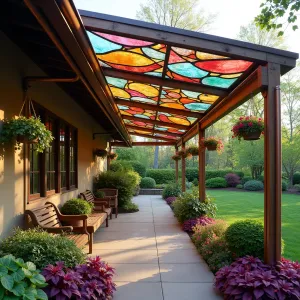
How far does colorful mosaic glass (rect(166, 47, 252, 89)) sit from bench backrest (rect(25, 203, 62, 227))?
3.01 meters

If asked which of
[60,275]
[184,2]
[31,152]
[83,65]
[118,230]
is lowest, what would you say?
[118,230]

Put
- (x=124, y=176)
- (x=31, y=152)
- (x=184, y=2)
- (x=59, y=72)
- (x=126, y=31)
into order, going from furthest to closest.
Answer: (x=184, y=2), (x=124, y=176), (x=59, y=72), (x=31, y=152), (x=126, y=31)

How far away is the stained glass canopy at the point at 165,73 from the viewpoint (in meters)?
4.24

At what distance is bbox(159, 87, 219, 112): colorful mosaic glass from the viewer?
20.1 ft

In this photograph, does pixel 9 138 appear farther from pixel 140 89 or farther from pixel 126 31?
pixel 140 89

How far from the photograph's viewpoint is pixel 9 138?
350 centimetres

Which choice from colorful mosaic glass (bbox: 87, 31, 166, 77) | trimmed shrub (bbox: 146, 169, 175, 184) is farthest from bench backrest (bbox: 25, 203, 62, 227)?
trimmed shrub (bbox: 146, 169, 175, 184)

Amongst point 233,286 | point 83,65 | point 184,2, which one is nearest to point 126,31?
point 83,65

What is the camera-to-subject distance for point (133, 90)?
6773 millimetres

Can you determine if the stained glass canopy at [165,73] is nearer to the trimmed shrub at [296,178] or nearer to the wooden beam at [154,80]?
the wooden beam at [154,80]

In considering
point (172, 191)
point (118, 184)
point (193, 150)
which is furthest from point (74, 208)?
point (172, 191)

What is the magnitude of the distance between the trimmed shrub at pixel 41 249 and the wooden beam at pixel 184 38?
2.62 m

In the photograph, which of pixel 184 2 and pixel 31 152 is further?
pixel 184 2

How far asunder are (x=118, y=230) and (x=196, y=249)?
2.41 m
